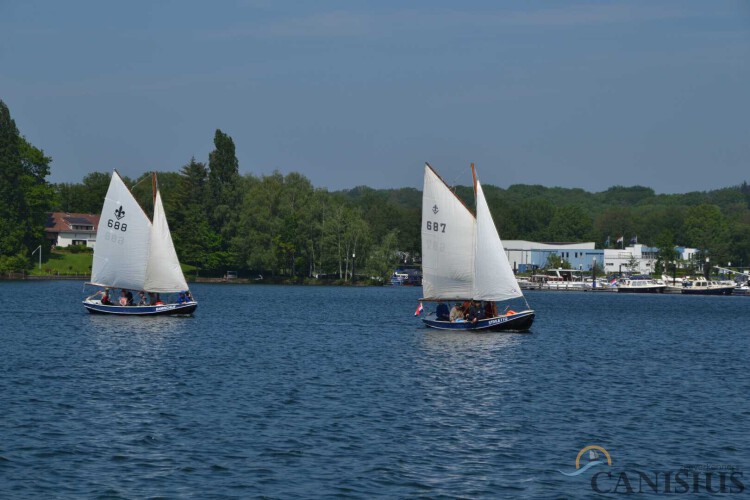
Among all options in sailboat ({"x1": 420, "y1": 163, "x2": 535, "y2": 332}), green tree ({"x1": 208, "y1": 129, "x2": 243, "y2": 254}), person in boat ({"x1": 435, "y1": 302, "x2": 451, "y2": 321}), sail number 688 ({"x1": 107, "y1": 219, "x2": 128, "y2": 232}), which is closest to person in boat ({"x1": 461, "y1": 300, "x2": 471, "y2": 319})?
sailboat ({"x1": 420, "y1": 163, "x2": 535, "y2": 332})

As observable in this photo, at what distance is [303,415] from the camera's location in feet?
127

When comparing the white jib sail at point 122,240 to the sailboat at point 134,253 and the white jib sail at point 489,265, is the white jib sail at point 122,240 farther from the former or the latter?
the white jib sail at point 489,265

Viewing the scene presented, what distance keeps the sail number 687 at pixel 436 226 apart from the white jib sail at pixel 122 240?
2241cm

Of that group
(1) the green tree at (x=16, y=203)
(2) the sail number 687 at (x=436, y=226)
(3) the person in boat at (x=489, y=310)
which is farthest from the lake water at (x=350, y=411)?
(1) the green tree at (x=16, y=203)

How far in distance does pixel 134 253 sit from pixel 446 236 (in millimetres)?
24900

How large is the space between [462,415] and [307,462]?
10.4 m

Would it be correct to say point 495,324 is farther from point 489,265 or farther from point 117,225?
point 117,225

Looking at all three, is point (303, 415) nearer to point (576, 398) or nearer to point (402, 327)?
point (576, 398)

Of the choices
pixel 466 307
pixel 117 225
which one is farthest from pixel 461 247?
pixel 117 225

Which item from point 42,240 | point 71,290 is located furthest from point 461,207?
point 42,240

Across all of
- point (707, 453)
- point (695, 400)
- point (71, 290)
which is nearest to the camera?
point (707, 453)

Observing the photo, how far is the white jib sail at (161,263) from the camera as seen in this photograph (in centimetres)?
8212

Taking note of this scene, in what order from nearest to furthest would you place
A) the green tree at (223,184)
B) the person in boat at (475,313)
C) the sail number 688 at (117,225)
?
the person in boat at (475,313)
the sail number 688 at (117,225)
the green tree at (223,184)

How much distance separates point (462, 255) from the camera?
72.9 meters
